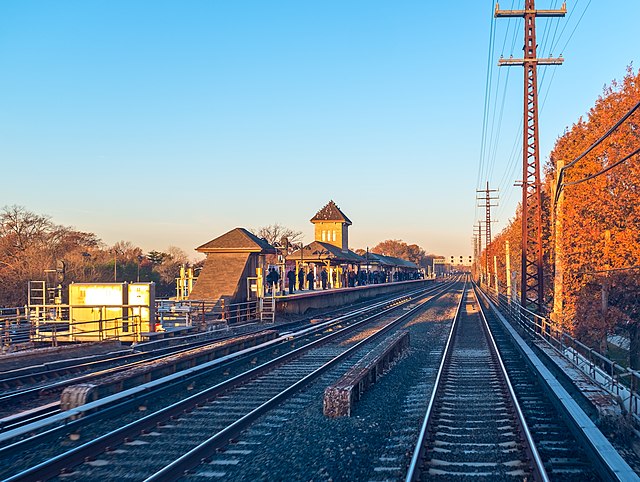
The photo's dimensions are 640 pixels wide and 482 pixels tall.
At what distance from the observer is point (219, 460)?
808 cm

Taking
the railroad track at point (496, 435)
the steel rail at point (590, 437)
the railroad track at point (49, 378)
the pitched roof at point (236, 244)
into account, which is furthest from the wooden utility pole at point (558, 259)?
the pitched roof at point (236, 244)

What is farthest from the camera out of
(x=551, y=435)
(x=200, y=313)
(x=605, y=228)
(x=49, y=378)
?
(x=200, y=313)

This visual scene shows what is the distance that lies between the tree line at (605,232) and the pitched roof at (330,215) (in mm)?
43293

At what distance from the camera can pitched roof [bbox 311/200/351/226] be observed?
231 feet

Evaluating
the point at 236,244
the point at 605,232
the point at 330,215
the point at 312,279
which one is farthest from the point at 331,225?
the point at 605,232

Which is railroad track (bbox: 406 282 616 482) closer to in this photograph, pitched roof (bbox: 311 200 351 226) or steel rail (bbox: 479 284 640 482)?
steel rail (bbox: 479 284 640 482)

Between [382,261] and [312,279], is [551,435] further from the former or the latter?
[382,261]

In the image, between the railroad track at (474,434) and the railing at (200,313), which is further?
the railing at (200,313)

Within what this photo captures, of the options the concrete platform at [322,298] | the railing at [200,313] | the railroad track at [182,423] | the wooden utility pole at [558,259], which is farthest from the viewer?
the concrete platform at [322,298]

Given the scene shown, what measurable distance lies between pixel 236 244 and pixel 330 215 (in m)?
37.7

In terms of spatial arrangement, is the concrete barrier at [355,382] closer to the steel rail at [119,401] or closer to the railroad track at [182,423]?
the railroad track at [182,423]

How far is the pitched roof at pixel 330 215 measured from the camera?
70312 mm

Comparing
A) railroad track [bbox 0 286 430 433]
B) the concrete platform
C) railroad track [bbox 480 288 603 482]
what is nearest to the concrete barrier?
railroad track [bbox 480 288 603 482]

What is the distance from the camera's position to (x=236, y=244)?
34.1 metres
